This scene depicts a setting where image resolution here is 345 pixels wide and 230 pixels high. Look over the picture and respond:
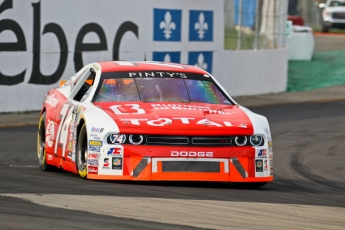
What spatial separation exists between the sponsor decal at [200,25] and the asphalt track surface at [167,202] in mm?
10087

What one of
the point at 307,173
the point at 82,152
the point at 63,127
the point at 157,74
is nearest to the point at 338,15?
the point at 307,173

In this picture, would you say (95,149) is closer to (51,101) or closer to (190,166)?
(190,166)

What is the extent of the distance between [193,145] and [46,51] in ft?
33.9

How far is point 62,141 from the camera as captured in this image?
10.2 meters

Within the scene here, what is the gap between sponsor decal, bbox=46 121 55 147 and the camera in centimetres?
1070

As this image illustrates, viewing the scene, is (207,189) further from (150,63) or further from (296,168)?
(296,168)

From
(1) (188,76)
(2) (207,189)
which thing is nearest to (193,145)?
(2) (207,189)

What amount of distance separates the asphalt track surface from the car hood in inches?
20.5

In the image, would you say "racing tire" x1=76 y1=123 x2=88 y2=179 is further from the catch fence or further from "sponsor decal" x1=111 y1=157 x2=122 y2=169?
the catch fence

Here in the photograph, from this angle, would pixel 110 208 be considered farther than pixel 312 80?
No

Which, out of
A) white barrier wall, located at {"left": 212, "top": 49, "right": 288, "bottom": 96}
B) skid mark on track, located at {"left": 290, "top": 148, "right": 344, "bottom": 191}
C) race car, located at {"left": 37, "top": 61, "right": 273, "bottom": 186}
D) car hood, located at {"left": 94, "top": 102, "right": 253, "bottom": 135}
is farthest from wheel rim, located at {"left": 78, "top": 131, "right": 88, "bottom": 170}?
white barrier wall, located at {"left": 212, "top": 49, "right": 288, "bottom": 96}

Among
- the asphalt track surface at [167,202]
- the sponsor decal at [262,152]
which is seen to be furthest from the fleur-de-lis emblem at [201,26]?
the sponsor decal at [262,152]

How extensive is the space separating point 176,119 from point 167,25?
12.5m

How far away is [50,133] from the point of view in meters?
10.8
